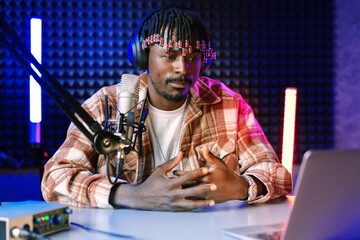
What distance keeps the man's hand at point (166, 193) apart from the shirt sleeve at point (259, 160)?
0.89ft

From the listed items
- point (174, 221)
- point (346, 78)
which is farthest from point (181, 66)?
→ point (346, 78)

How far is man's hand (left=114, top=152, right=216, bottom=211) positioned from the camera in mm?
1236

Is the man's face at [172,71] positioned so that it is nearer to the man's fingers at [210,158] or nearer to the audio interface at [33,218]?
the man's fingers at [210,158]

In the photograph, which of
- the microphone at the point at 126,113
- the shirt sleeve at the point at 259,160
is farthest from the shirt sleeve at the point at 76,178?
the shirt sleeve at the point at 259,160

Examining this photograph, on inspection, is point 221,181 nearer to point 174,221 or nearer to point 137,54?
point 174,221

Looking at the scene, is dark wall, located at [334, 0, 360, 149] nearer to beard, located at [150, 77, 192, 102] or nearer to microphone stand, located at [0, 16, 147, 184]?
beard, located at [150, 77, 192, 102]

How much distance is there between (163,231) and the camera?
40.5 inches

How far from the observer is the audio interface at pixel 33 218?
85 cm

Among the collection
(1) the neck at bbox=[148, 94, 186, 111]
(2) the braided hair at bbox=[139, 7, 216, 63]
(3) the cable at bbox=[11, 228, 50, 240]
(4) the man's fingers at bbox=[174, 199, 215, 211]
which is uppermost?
(2) the braided hair at bbox=[139, 7, 216, 63]

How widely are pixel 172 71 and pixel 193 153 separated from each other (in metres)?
0.39

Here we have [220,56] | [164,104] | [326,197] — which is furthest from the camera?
[220,56]

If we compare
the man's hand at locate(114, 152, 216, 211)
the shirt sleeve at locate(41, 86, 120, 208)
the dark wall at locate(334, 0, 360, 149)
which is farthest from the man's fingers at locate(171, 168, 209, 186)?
the dark wall at locate(334, 0, 360, 149)

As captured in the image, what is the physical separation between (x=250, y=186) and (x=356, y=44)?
1.97m

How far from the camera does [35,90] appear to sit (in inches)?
90.8
